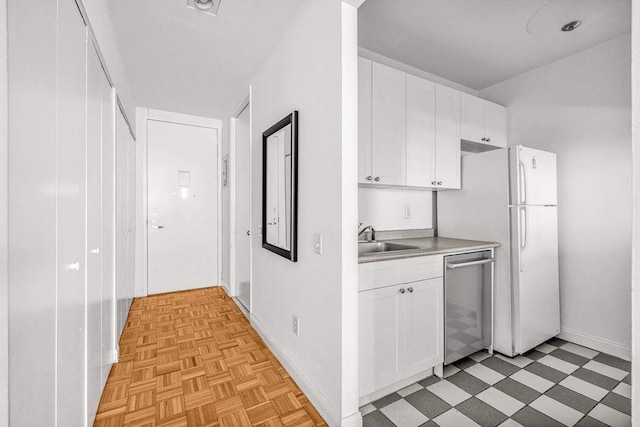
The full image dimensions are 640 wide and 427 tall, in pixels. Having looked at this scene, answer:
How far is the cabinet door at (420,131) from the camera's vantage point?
2.37 metres

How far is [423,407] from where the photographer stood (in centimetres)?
173

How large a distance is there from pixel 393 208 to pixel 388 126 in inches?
33.4

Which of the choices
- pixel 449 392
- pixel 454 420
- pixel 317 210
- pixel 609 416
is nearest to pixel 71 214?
pixel 317 210

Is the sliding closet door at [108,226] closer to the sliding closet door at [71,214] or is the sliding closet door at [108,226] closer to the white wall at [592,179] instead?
the sliding closet door at [71,214]

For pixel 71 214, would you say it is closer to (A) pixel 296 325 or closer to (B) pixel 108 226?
(B) pixel 108 226

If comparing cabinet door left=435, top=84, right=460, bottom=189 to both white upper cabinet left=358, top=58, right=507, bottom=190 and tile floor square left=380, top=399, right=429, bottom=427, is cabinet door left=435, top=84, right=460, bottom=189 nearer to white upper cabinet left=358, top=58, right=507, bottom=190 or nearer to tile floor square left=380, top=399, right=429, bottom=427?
white upper cabinet left=358, top=58, right=507, bottom=190

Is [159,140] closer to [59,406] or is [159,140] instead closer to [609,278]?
[59,406]

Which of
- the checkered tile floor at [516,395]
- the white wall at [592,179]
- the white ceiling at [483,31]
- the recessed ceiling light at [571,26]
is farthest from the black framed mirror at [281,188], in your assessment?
the white wall at [592,179]

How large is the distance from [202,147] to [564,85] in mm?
4194

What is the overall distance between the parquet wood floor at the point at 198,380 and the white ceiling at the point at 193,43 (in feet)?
7.95

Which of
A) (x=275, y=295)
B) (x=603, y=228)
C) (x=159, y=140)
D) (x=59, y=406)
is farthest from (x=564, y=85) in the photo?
(x=159, y=140)

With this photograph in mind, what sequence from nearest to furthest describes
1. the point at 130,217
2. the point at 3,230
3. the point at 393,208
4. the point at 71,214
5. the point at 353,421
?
the point at 3,230
the point at 71,214
the point at 353,421
the point at 393,208
the point at 130,217

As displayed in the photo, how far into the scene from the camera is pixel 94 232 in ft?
5.03

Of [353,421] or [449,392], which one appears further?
[449,392]
